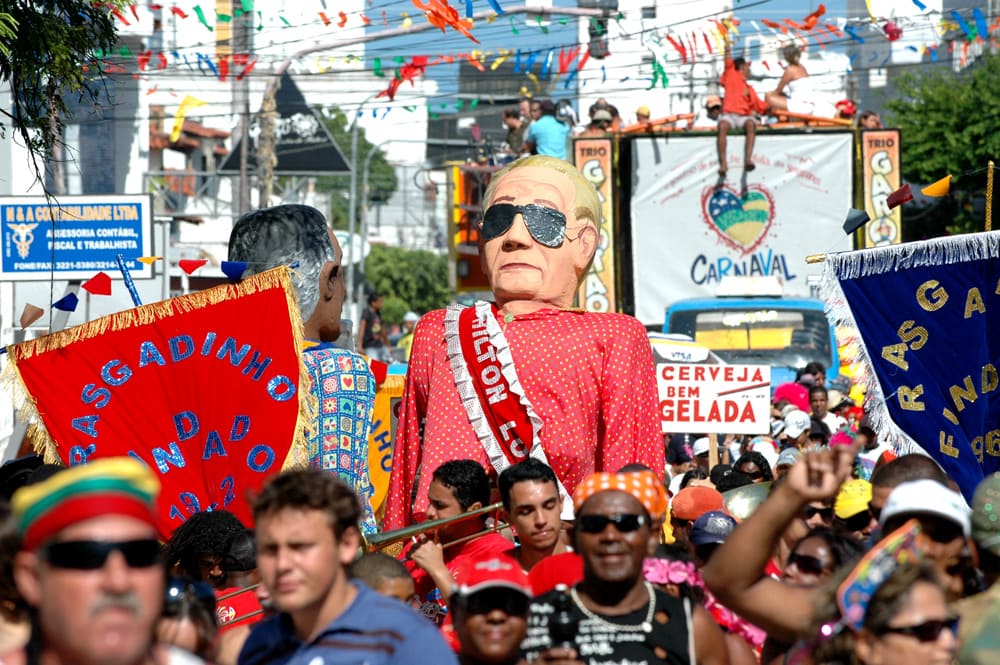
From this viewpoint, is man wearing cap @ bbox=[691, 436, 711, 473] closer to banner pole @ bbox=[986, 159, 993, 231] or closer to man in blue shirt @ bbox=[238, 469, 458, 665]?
banner pole @ bbox=[986, 159, 993, 231]

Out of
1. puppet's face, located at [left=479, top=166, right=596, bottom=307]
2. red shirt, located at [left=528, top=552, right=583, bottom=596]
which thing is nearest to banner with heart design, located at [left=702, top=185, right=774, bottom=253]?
puppet's face, located at [left=479, top=166, right=596, bottom=307]

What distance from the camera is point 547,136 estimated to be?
19.3 meters

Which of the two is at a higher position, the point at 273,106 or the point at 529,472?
the point at 273,106

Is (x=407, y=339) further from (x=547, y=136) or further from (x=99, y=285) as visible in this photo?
(x=99, y=285)

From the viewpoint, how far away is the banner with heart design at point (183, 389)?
737cm

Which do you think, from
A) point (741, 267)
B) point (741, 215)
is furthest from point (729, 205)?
point (741, 267)

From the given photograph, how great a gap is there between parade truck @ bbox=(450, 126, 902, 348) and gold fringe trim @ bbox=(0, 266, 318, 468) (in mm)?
13426

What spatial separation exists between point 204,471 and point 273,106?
22.8 m

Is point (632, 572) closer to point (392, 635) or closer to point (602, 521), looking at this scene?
point (602, 521)

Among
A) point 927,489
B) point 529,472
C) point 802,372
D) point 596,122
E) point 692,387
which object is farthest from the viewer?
point 596,122

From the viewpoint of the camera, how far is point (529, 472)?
5.92m

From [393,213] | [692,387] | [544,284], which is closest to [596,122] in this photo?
[692,387]

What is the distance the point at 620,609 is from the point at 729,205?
56.1ft

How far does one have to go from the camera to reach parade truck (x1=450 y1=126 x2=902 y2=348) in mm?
20891
